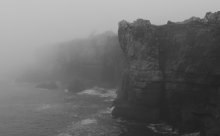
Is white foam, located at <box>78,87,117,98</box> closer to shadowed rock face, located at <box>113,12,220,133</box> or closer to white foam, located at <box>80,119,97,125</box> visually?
shadowed rock face, located at <box>113,12,220,133</box>

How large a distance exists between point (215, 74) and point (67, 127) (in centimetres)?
3605

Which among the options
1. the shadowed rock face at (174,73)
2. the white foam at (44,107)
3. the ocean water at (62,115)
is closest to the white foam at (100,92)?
the ocean water at (62,115)

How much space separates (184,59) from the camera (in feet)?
250

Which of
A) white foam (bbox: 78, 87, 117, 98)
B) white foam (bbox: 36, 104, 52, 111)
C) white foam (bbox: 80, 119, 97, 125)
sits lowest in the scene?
white foam (bbox: 80, 119, 97, 125)

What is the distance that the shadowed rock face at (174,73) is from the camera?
72750 millimetres

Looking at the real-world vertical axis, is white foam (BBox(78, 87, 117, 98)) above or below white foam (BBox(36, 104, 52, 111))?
above

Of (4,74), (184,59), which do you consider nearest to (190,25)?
(184,59)

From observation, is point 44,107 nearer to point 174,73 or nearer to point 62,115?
point 62,115

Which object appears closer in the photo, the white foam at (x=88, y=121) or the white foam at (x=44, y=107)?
the white foam at (x=88, y=121)

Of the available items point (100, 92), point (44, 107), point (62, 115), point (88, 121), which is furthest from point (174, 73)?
point (100, 92)

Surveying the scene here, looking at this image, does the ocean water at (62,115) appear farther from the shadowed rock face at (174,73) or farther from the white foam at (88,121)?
the shadowed rock face at (174,73)

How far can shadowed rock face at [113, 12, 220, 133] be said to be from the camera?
239 ft

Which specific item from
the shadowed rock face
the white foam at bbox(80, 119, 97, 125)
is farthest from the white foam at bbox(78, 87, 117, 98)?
the white foam at bbox(80, 119, 97, 125)

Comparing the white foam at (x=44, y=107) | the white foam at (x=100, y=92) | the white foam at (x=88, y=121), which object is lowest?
the white foam at (x=88, y=121)
